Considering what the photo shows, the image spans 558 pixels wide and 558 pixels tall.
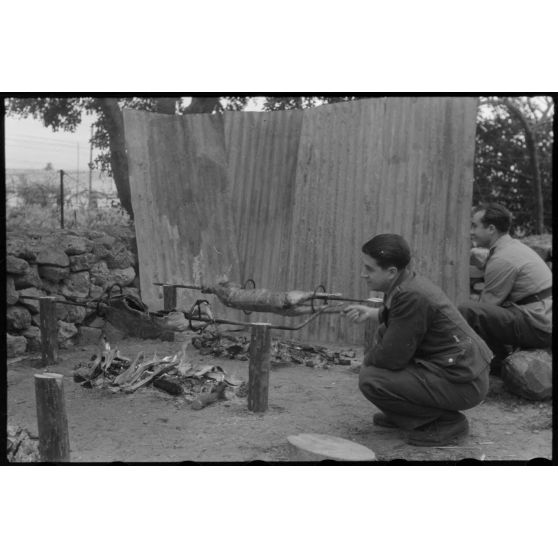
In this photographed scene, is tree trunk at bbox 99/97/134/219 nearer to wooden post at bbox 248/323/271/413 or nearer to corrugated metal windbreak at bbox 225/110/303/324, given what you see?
corrugated metal windbreak at bbox 225/110/303/324

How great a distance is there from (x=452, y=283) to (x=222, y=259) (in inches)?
73.1

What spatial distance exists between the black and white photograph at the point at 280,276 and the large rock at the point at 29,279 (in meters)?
0.01

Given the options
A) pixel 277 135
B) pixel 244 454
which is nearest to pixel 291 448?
pixel 244 454

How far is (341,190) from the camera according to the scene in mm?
5199

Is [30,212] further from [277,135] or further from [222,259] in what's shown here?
[277,135]

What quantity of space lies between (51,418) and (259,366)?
1306 mm

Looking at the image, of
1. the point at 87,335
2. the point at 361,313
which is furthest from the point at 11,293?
the point at 361,313

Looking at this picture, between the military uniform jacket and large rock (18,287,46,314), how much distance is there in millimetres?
3231

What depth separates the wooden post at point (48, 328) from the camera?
515 cm

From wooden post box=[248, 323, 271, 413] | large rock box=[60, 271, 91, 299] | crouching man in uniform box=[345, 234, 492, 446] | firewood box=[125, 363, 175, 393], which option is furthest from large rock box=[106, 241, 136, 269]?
crouching man in uniform box=[345, 234, 492, 446]

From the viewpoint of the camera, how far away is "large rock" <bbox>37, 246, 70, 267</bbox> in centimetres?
563

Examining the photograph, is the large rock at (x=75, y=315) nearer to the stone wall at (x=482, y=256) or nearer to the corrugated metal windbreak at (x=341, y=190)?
the corrugated metal windbreak at (x=341, y=190)

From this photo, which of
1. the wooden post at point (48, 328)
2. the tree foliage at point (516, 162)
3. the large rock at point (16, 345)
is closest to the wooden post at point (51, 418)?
the wooden post at point (48, 328)

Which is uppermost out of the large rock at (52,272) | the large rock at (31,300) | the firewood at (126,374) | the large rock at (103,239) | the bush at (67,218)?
the bush at (67,218)
